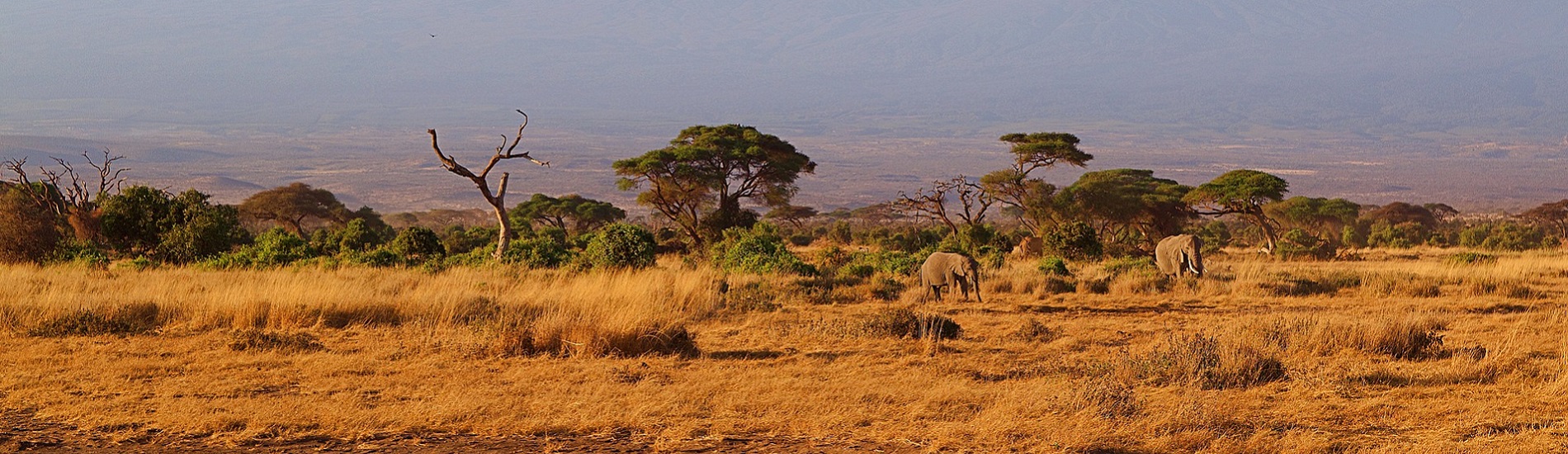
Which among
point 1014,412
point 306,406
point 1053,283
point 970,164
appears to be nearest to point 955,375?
point 1014,412

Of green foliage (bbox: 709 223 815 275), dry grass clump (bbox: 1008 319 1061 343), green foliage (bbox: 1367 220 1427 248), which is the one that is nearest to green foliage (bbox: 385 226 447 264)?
green foliage (bbox: 709 223 815 275)

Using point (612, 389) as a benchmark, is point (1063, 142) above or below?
above

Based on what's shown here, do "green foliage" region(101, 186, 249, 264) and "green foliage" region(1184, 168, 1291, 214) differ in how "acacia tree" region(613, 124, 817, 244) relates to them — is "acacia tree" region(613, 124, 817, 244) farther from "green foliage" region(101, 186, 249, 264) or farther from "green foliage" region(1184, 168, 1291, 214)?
"green foliage" region(101, 186, 249, 264)

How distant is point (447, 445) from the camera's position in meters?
6.32

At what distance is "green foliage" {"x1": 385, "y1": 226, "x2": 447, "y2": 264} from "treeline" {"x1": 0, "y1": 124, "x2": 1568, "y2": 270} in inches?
1.0

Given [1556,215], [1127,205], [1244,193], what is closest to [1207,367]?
[1244,193]

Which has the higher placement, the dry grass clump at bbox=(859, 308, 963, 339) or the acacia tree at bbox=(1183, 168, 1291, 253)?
the acacia tree at bbox=(1183, 168, 1291, 253)

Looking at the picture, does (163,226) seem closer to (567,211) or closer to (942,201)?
(942,201)

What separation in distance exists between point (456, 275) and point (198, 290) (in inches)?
114

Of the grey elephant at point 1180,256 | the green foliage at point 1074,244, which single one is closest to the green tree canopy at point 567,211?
the green foliage at point 1074,244

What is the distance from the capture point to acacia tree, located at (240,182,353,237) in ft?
117

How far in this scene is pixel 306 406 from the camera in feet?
23.0

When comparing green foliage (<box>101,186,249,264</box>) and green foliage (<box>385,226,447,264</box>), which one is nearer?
green foliage (<box>385,226,447,264</box>)

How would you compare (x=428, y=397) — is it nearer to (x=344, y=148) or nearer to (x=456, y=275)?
(x=456, y=275)
